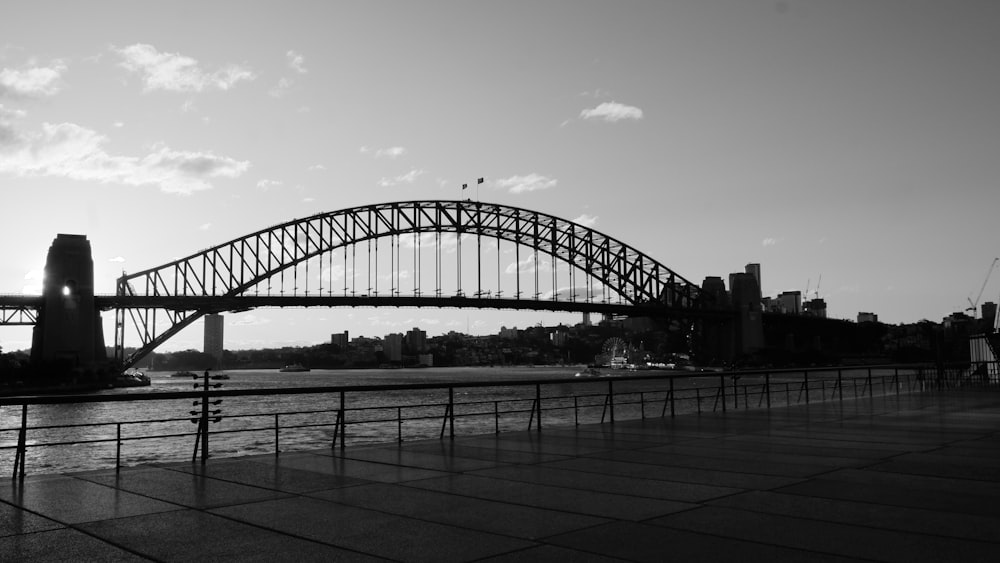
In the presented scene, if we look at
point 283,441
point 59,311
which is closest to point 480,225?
point 59,311

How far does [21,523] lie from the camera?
7629mm

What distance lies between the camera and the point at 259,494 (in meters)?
9.23

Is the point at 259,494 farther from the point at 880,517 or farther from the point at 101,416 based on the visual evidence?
the point at 101,416

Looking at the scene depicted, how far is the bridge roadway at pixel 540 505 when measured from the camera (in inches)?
258

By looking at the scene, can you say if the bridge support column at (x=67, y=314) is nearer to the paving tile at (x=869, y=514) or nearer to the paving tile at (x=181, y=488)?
the paving tile at (x=181, y=488)

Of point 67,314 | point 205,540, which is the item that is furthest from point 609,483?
point 67,314

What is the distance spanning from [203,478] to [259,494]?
1640 mm

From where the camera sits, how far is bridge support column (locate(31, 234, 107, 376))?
9150 centimetres

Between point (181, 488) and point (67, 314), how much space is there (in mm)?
94001

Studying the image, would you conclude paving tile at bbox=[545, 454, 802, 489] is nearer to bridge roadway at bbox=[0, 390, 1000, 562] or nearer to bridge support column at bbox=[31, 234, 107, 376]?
bridge roadway at bbox=[0, 390, 1000, 562]

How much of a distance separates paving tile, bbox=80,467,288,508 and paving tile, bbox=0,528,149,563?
1.61 metres

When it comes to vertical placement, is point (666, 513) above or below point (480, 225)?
below

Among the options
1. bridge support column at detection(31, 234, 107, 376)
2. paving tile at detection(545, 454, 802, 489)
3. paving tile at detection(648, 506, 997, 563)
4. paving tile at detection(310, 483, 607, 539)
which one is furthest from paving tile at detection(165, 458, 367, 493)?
bridge support column at detection(31, 234, 107, 376)

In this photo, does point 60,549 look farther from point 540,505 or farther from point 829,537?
point 829,537
